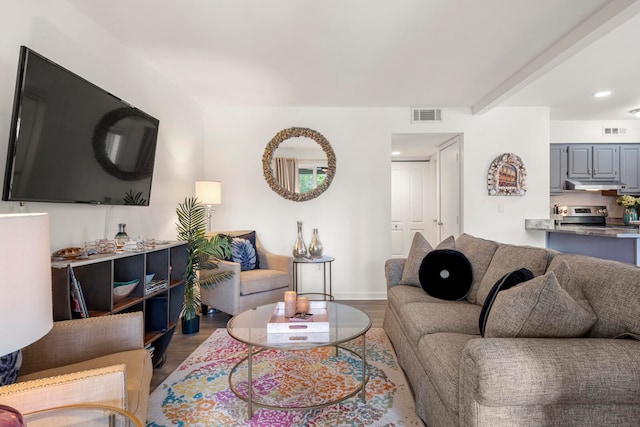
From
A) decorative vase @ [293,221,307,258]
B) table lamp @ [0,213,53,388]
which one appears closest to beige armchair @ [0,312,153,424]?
table lamp @ [0,213,53,388]

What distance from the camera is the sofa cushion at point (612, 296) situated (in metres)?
1.25

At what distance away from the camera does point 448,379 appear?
4.50 ft

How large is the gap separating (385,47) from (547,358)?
242cm

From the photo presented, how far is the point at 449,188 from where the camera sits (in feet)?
15.9

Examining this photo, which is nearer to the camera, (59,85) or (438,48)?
(59,85)

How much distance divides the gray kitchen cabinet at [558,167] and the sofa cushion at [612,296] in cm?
405

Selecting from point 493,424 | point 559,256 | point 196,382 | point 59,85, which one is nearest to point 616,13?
point 559,256

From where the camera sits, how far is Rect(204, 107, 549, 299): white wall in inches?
166

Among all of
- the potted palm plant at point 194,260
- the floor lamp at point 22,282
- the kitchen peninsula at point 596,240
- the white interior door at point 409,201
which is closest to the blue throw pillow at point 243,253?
the potted palm plant at point 194,260

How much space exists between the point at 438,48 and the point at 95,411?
3069 mm

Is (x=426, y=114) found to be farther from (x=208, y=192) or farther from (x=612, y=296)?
(x=612, y=296)

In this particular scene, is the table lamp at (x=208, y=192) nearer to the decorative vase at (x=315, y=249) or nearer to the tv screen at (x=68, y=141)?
the tv screen at (x=68, y=141)

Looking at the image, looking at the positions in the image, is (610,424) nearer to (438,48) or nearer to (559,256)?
(559,256)

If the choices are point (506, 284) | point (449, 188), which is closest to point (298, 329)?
point (506, 284)
